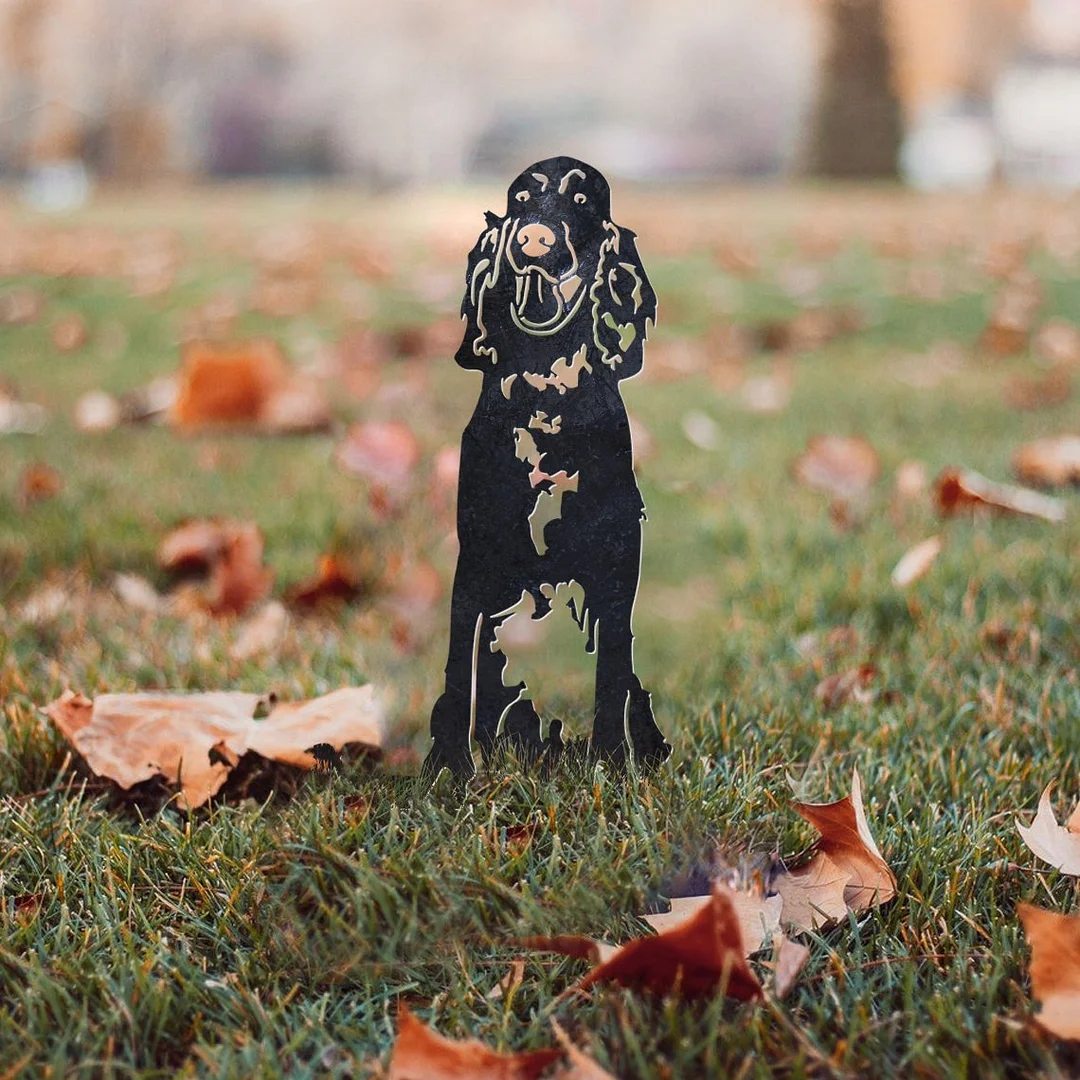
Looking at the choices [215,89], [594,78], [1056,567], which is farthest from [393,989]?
[215,89]

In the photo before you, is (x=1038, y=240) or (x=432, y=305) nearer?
(x=432, y=305)

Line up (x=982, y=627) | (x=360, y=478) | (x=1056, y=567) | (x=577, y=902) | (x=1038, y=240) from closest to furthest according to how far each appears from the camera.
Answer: (x=577, y=902), (x=982, y=627), (x=1056, y=567), (x=360, y=478), (x=1038, y=240)

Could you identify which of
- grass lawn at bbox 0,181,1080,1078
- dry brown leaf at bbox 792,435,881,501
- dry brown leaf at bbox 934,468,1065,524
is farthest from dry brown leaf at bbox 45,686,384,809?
dry brown leaf at bbox 792,435,881,501

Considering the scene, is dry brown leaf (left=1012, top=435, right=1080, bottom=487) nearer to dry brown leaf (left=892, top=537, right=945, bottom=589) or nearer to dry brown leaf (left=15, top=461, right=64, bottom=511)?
dry brown leaf (left=892, top=537, right=945, bottom=589)

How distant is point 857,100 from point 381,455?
58.8 ft

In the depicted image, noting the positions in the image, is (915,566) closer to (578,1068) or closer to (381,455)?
(381,455)

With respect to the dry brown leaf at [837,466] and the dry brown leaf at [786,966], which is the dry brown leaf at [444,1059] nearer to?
the dry brown leaf at [786,966]

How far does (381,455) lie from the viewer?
3.44 meters

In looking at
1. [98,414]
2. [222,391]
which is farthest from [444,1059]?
[98,414]

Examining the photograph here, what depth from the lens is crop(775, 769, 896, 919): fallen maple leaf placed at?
4.76ft

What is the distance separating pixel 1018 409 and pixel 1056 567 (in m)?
1.88

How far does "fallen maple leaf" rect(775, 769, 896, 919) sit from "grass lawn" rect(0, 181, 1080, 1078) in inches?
1.3

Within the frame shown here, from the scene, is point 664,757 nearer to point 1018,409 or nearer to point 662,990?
point 662,990

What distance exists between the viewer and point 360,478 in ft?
11.1
